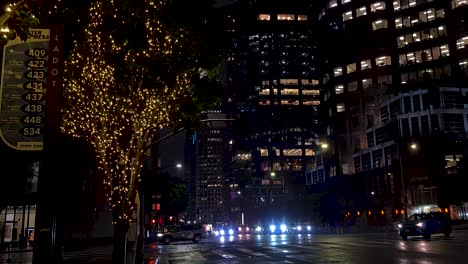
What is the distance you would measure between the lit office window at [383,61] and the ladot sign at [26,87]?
311 feet

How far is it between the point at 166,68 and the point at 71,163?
15583mm

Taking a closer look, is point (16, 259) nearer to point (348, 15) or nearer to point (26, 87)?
point (26, 87)

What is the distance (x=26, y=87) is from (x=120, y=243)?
7.48m

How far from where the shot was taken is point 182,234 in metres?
42.8

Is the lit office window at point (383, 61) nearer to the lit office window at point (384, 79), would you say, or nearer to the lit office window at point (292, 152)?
the lit office window at point (384, 79)

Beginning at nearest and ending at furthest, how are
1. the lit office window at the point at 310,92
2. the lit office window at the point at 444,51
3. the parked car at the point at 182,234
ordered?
the parked car at the point at 182,234 → the lit office window at the point at 444,51 → the lit office window at the point at 310,92

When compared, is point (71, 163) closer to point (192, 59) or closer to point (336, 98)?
point (192, 59)

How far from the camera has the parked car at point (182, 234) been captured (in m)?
41.6

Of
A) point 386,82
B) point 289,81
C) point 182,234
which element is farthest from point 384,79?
point 289,81

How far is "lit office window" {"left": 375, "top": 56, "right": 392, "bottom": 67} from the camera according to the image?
93.8m

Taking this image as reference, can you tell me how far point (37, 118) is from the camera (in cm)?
729

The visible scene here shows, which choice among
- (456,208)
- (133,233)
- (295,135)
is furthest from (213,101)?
(295,135)

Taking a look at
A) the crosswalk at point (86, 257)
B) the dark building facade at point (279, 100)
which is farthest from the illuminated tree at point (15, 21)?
the dark building facade at point (279, 100)

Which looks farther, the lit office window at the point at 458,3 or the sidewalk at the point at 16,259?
the lit office window at the point at 458,3
